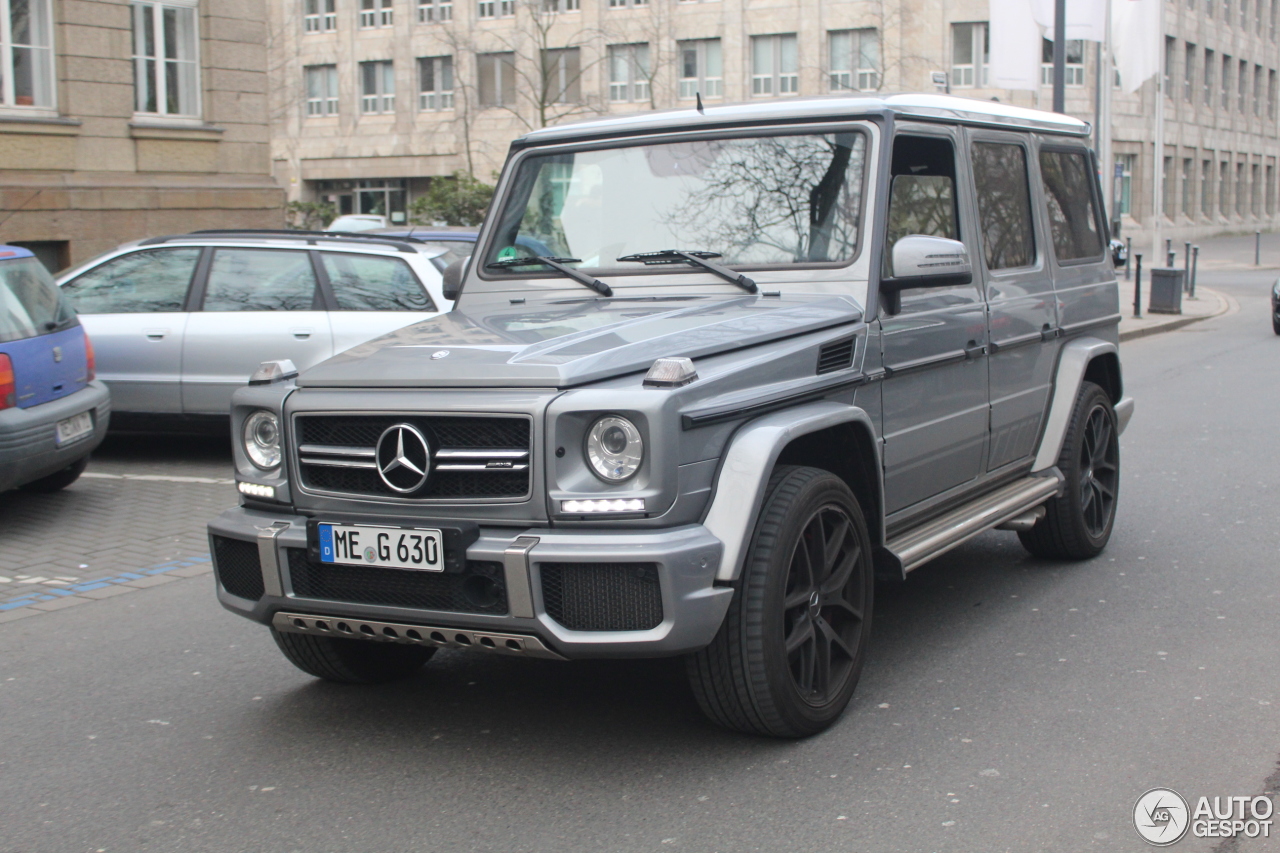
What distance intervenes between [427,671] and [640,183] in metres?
2.02

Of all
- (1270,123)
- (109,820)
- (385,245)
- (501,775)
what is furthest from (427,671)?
(1270,123)

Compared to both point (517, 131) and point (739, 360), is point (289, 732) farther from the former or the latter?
point (517, 131)

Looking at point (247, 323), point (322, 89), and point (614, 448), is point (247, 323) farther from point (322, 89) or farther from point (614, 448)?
point (322, 89)

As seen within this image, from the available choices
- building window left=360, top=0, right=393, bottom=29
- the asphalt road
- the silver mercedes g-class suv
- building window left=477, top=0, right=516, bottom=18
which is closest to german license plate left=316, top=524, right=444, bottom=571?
the silver mercedes g-class suv

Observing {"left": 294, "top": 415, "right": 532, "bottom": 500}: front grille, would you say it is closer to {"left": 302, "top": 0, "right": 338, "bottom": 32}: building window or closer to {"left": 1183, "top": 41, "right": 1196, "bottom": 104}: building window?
{"left": 302, "top": 0, "right": 338, "bottom": 32}: building window

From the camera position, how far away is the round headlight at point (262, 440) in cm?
441

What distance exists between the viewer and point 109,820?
3.87m

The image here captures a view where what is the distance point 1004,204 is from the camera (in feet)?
20.1

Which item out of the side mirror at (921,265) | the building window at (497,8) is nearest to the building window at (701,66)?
the building window at (497,8)

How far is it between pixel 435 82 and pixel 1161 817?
55.2m

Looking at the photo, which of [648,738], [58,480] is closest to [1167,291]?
[58,480]

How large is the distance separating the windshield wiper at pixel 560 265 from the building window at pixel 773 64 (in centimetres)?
4635

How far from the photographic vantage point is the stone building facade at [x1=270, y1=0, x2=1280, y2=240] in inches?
1943

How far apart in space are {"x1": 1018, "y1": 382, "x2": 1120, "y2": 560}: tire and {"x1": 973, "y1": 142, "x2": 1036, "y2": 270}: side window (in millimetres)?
843
